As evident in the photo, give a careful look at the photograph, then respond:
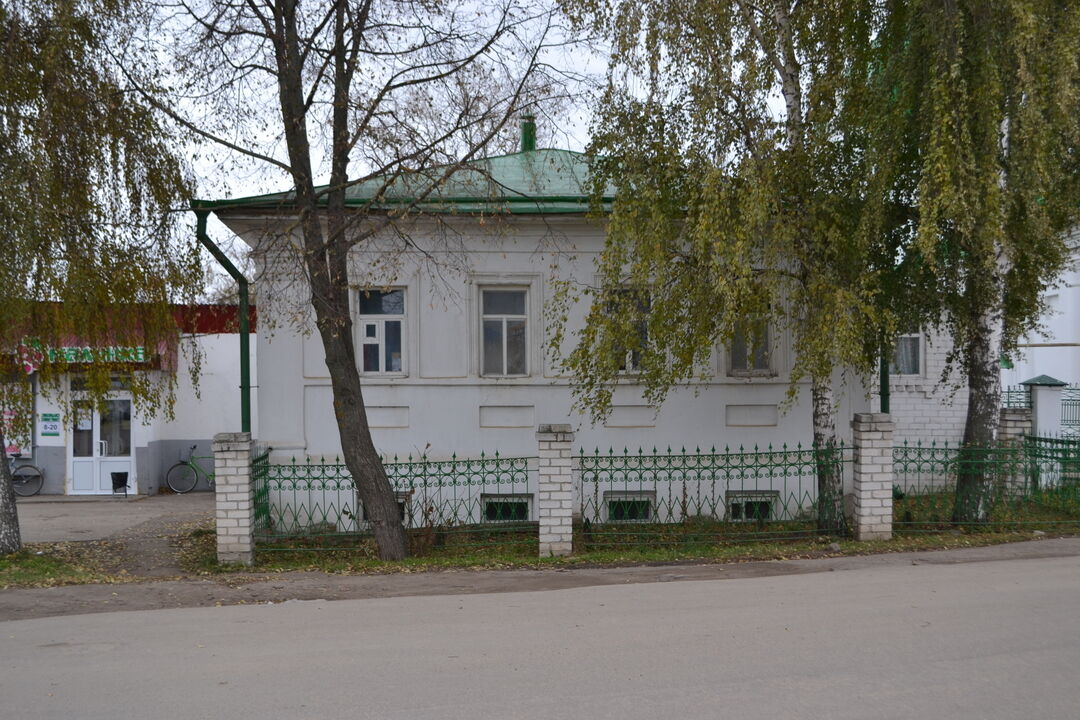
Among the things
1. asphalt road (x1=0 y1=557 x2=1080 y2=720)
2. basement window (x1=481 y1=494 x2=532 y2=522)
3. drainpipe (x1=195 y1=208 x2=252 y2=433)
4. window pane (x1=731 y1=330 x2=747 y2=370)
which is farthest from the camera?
window pane (x1=731 y1=330 x2=747 y2=370)

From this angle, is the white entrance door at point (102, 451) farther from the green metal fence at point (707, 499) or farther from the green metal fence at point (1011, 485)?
the green metal fence at point (1011, 485)

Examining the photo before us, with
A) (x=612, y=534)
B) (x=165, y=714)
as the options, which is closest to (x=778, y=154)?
(x=612, y=534)

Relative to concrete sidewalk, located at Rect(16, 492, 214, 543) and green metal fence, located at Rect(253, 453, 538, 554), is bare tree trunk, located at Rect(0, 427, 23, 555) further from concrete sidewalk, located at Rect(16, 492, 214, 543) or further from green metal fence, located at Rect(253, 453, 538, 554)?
green metal fence, located at Rect(253, 453, 538, 554)

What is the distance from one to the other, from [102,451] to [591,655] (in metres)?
15.8

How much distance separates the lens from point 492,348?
12727 mm

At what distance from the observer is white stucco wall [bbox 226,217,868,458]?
12.2 meters

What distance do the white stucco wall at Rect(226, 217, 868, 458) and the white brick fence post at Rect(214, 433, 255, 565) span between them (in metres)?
2.50

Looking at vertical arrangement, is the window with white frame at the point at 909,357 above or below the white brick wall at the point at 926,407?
above

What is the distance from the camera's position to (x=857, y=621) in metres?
6.57

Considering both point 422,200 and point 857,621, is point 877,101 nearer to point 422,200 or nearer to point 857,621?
point 422,200

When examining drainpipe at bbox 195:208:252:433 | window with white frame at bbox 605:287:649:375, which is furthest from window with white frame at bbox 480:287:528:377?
drainpipe at bbox 195:208:252:433

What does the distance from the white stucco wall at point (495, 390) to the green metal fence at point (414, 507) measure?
20.4 inches

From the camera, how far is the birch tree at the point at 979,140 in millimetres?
8406

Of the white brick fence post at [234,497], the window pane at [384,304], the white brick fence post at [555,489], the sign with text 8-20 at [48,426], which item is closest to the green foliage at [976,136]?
the white brick fence post at [555,489]
